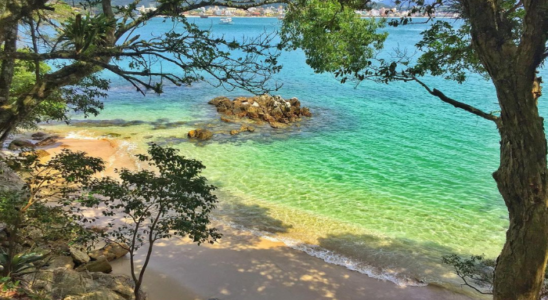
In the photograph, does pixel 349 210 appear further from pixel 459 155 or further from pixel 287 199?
pixel 459 155

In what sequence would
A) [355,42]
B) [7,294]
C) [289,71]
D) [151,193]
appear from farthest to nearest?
1. [289,71]
2. [355,42]
3. [151,193]
4. [7,294]

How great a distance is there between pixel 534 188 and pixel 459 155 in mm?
13318

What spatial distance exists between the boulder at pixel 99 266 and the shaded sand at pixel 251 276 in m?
0.29

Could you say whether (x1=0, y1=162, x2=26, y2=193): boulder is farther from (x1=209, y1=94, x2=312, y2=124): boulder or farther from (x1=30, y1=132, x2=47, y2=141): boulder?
(x1=209, y1=94, x2=312, y2=124): boulder

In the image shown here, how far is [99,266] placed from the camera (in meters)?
7.00

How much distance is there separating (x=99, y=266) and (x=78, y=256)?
1.51 ft

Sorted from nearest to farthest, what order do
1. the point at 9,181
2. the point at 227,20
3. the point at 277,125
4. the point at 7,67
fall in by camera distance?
the point at 7,67 < the point at 9,181 < the point at 277,125 < the point at 227,20

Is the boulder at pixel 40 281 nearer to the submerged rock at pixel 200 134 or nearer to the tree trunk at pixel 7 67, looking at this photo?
the tree trunk at pixel 7 67

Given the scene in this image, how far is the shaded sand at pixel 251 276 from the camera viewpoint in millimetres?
7117

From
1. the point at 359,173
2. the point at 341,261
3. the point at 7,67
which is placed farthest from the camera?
the point at 359,173

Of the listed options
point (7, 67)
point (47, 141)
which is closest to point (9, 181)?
point (7, 67)

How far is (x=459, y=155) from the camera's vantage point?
646 inches

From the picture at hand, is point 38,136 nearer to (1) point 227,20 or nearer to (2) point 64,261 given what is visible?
(2) point 64,261

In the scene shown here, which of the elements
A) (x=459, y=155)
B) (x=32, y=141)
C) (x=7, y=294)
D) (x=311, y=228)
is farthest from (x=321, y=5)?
(x=32, y=141)
